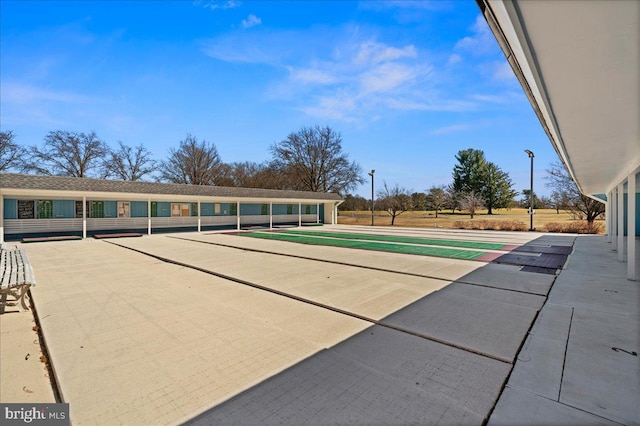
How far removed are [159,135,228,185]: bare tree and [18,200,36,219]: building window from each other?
23.2m

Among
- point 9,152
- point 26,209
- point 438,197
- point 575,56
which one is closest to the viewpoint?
point 575,56

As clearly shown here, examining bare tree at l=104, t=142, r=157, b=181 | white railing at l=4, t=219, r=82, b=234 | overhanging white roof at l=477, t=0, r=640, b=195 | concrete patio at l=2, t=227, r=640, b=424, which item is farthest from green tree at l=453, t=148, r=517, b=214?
overhanging white roof at l=477, t=0, r=640, b=195

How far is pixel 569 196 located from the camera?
1065 inches

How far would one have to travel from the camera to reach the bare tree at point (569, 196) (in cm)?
2484

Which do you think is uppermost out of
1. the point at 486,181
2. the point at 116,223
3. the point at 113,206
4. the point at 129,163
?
the point at 129,163

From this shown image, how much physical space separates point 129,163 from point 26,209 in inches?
872

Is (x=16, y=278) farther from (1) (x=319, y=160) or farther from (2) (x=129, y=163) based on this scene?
(1) (x=319, y=160)

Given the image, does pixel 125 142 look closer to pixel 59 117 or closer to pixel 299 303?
pixel 59 117

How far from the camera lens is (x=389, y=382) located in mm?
2682

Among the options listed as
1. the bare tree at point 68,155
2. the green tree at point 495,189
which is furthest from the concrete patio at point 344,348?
the green tree at point 495,189

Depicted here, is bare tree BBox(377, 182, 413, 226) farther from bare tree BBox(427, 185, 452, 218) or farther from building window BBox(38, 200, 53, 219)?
building window BBox(38, 200, 53, 219)

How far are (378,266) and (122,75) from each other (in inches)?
559

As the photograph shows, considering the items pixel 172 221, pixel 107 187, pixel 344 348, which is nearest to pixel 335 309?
pixel 344 348

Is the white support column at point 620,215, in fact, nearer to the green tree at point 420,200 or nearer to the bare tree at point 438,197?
the bare tree at point 438,197
